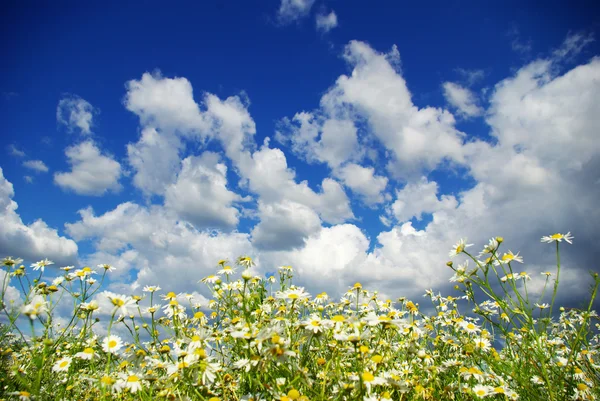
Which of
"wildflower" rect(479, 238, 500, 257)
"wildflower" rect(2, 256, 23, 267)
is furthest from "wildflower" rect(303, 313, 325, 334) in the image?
"wildflower" rect(2, 256, 23, 267)

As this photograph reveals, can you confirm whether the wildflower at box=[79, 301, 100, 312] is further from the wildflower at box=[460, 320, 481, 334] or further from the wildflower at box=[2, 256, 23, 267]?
the wildflower at box=[460, 320, 481, 334]

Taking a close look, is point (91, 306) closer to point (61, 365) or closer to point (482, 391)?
point (61, 365)

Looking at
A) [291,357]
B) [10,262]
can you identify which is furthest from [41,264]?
[291,357]

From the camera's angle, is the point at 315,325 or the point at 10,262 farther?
the point at 10,262

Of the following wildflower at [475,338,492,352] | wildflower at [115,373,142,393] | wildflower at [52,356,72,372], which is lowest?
wildflower at [115,373,142,393]

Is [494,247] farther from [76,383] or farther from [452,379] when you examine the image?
[76,383]

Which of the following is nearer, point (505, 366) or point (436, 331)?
point (505, 366)

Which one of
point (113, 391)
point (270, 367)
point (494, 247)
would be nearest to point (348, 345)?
point (270, 367)

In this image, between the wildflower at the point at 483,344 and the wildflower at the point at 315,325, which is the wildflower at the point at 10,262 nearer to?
the wildflower at the point at 315,325

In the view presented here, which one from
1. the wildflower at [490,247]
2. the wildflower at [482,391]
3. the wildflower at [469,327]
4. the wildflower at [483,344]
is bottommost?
the wildflower at [482,391]

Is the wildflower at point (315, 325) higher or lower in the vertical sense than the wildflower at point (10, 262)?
A: lower

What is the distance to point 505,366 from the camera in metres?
4.49

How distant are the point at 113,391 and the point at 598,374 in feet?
19.8

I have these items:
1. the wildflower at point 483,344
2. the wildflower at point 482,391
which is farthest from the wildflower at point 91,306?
the wildflower at point 483,344
